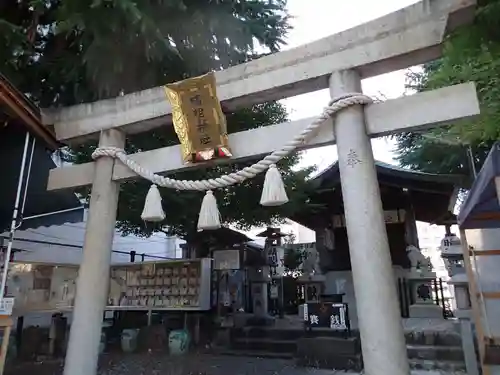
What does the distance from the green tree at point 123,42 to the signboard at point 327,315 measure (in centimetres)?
337

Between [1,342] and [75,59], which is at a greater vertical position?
[75,59]

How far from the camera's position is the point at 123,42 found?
4.77 metres

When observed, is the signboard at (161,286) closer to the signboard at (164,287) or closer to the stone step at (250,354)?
the signboard at (164,287)

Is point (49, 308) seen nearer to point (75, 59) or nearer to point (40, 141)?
point (40, 141)

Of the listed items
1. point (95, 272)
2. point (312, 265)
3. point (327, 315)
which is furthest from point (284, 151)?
point (312, 265)

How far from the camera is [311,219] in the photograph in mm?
10711

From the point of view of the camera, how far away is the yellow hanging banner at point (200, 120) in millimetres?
3572

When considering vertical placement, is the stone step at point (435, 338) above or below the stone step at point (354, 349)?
above

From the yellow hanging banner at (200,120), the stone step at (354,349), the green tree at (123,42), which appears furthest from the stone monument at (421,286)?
the yellow hanging banner at (200,120)

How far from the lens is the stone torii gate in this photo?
278cm

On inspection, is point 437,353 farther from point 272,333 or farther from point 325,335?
point 272,333

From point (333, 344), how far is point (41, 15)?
22.9ft

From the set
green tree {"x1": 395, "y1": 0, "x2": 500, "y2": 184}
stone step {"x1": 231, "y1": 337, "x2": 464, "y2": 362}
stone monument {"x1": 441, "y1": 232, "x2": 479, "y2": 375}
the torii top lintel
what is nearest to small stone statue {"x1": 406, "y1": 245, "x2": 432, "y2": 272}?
stone step {"x1": 231, "y1": 337, "x2": 464, "y2": 362}

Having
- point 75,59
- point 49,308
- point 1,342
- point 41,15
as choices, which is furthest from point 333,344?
point 41,15
